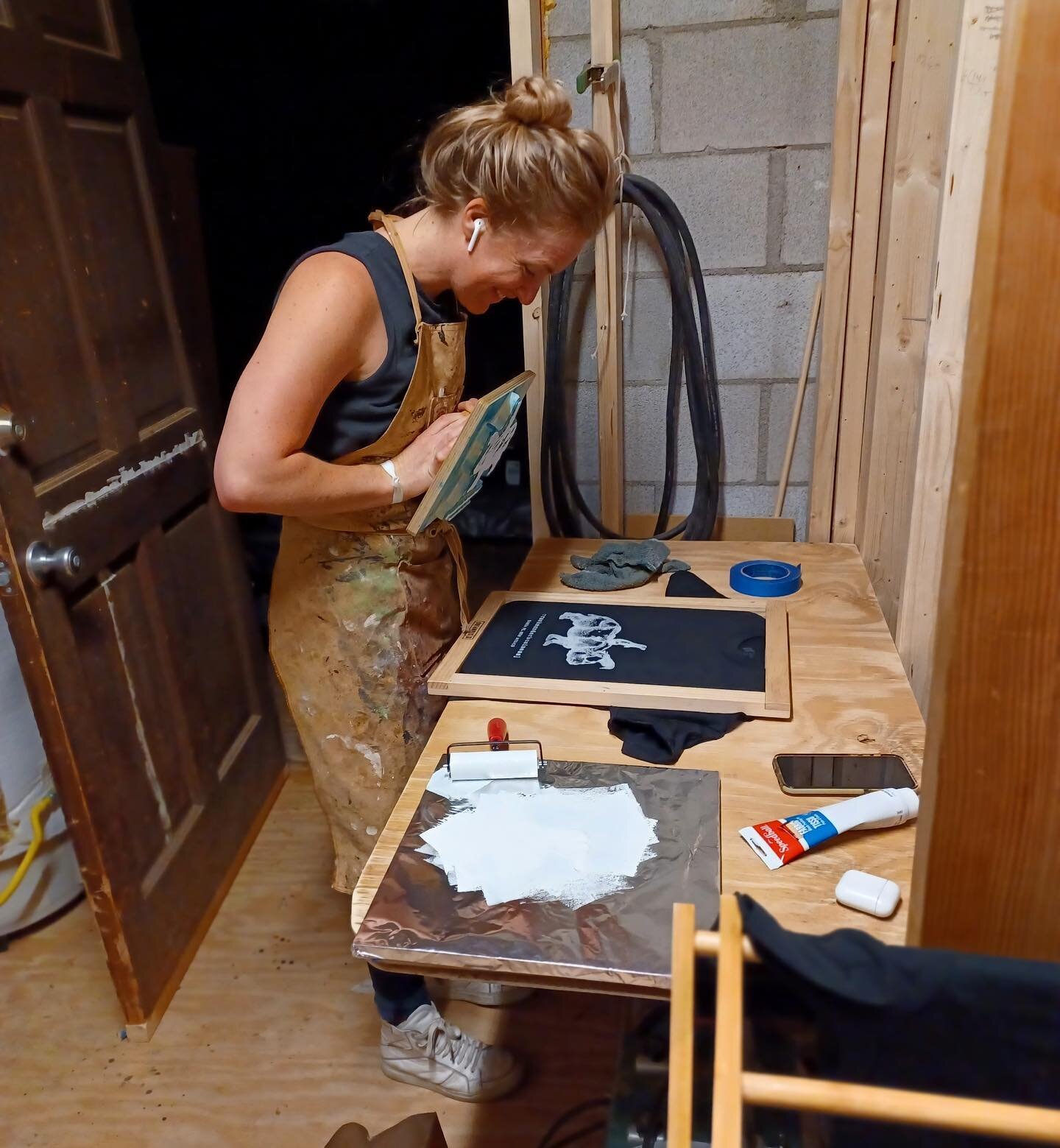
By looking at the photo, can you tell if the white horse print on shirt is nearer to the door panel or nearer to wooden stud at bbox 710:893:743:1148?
wooden stud at bbox 710:893:743:1148

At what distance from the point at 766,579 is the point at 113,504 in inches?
44.5

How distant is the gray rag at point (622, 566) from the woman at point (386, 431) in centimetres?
23

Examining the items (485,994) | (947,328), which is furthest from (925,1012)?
(485,994)

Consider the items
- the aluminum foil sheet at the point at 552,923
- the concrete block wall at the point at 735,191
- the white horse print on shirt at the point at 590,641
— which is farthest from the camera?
the concrete block wall at the point at 735,191

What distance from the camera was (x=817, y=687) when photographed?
110cm

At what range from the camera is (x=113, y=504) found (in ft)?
4.96

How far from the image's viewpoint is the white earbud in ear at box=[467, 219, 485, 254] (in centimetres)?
106

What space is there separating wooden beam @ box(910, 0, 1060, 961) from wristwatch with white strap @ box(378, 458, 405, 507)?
775 mm

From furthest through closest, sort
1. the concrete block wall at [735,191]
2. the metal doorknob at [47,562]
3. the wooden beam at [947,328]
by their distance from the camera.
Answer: the concrete block wall at [735,191], the metal doorknob at [47,562], the wooden beam at [947,328]

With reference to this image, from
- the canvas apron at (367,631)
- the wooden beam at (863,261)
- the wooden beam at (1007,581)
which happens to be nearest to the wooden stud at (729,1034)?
the wooden beam at (1007,581)

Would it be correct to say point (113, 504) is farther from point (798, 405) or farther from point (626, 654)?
point (798, 405)

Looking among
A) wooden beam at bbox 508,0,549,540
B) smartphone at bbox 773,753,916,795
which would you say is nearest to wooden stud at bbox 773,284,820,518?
wooden beam at bbox 508,0,549,540

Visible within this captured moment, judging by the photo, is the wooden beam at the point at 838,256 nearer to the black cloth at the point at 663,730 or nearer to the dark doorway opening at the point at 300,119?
the black cloth at the point at 663,730

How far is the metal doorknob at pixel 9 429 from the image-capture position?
1.22 metres
